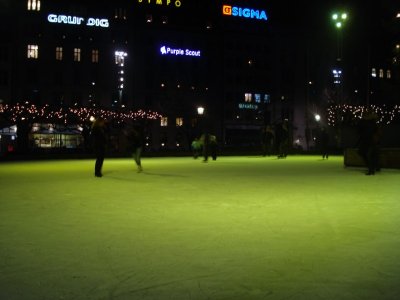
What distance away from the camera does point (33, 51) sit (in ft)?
229

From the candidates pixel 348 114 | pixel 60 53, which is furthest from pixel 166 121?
pixel 348 114

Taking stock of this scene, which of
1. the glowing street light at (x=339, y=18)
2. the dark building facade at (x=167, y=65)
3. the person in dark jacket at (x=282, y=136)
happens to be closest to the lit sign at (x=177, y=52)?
the dark building facade at (x=167, y=65)

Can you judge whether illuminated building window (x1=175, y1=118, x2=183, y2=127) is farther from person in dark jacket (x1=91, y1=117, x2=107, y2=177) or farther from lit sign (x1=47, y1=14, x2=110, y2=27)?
person in dark jacket (x1=91, y1=117, x2=107, y2=177)

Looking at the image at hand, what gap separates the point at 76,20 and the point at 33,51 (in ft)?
23.1

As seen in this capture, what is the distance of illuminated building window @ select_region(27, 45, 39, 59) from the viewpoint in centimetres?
6956

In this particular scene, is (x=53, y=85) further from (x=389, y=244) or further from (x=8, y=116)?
(x=389, y=244)

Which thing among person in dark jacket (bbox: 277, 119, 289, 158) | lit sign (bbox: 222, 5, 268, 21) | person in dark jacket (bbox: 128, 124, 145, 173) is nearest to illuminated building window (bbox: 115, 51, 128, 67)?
lit sign (bbox: 222, 5, 268, 21)

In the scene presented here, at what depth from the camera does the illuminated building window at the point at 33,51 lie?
69.6m

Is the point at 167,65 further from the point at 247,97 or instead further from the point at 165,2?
the point at 247,97

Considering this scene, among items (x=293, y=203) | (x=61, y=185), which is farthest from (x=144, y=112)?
(x=293, y=203)

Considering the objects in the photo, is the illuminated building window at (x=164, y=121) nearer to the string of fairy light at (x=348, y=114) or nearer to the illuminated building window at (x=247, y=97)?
the illuminated building window at (x=247, y=97)

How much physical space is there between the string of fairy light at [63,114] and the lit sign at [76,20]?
15217 mm

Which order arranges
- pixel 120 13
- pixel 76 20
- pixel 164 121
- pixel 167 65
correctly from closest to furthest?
pixel 76 20 → pixel 164 121 → pixel 120 13 → pixel 167 65

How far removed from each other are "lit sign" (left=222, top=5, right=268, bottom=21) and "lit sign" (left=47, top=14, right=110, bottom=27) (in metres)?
20.6
